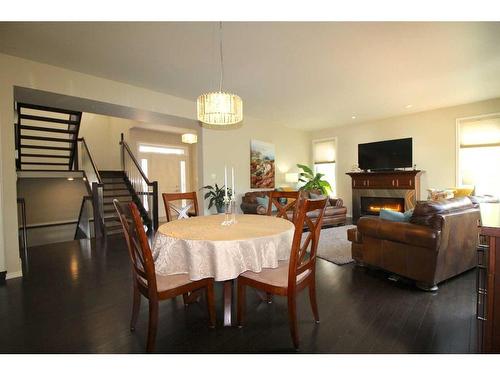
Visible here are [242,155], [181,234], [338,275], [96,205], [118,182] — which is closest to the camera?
[181,234]

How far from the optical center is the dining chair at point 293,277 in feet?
5.04

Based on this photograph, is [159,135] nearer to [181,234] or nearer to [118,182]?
[118,182]

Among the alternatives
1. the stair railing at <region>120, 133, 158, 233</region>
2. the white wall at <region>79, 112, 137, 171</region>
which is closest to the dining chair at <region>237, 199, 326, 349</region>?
the stair railing at <region>120, 133, 158, 233</region>

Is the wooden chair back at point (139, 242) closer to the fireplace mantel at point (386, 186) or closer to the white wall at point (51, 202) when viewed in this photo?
the white wall at point (51, 202)

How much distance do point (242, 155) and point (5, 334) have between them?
4975 mm

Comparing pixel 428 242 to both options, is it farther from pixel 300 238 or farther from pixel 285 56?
pixel 285 56

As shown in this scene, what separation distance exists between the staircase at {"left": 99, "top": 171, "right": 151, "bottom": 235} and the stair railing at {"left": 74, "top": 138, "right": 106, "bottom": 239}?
15.0 inches

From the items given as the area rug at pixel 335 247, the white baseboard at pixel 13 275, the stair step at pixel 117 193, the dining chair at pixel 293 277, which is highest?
the stair step at pixel 117 193

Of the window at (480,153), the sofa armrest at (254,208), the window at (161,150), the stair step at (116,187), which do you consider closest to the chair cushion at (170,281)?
the sofa armrest at (254,208)

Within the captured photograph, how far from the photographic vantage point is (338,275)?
9.42 feet

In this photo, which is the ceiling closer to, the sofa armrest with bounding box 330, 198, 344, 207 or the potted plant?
the potted plant

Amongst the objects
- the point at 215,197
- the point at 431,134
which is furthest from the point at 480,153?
the point at 215,197

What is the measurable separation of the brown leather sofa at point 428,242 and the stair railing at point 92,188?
4882 mm
